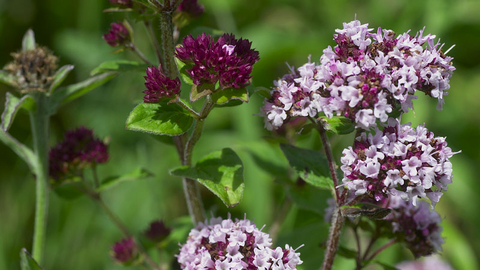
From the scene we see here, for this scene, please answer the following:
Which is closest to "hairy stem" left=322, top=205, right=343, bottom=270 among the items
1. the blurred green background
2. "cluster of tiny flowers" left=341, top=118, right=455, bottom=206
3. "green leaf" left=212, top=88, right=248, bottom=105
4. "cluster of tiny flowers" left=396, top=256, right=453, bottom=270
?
"cluster of tiny flowers" left=341, top=118, right=455, bottom=206

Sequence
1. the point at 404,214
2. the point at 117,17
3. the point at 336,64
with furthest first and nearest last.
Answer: the point at 117,17, the point at 404,214, the point at 336,64

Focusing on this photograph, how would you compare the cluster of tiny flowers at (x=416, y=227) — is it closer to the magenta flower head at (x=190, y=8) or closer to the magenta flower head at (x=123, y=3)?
the magenta flower head at (x=190, y=8)

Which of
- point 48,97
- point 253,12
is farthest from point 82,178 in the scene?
point 253,12

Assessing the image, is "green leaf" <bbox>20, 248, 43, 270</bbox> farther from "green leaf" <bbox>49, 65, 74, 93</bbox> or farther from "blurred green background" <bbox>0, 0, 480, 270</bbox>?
"blurred green background" <bbox>0, 0, 480, 270</bbox>

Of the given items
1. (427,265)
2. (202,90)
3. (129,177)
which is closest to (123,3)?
(202,90)

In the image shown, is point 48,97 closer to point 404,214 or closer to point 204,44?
point 204,44
